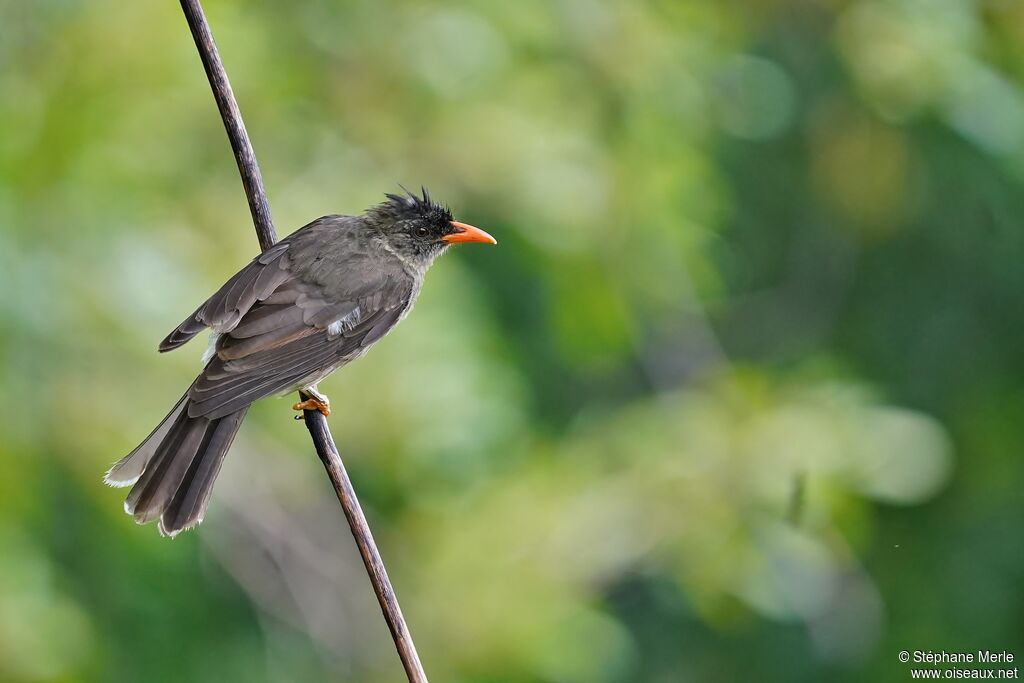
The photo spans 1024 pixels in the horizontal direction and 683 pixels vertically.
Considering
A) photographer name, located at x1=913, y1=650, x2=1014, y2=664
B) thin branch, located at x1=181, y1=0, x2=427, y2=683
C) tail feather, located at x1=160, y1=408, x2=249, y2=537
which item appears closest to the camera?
thin branch, located at x1=181, y1=0, x2=427, y2=683

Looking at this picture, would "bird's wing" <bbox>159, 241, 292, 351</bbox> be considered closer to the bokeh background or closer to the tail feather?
the tail feather

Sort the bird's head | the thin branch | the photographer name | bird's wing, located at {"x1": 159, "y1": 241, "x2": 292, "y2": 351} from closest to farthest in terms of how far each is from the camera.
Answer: the thin branch
bird's wing, located at {"x1": 159, "y1": 241, "x2": 292, "y2": 351}
the bird's head
the photographer name

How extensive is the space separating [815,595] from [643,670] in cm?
209

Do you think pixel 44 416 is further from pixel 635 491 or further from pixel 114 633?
pixel 635 491

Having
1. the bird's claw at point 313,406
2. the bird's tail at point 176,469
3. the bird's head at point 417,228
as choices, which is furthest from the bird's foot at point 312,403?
the bird's head at point 417,228

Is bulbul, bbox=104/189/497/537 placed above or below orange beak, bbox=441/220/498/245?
below

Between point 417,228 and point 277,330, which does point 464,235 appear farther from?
point 277,330

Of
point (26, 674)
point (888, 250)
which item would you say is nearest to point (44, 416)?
point (26, 674)

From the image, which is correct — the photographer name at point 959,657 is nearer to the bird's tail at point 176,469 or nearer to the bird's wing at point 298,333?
the bird's wing at point 298,333

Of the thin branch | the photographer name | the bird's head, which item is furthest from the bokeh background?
the thin branch

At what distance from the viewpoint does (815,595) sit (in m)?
5.73

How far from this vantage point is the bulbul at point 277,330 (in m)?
3.35

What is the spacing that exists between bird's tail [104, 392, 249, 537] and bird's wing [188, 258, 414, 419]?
0.10 m

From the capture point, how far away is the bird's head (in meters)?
4.45
